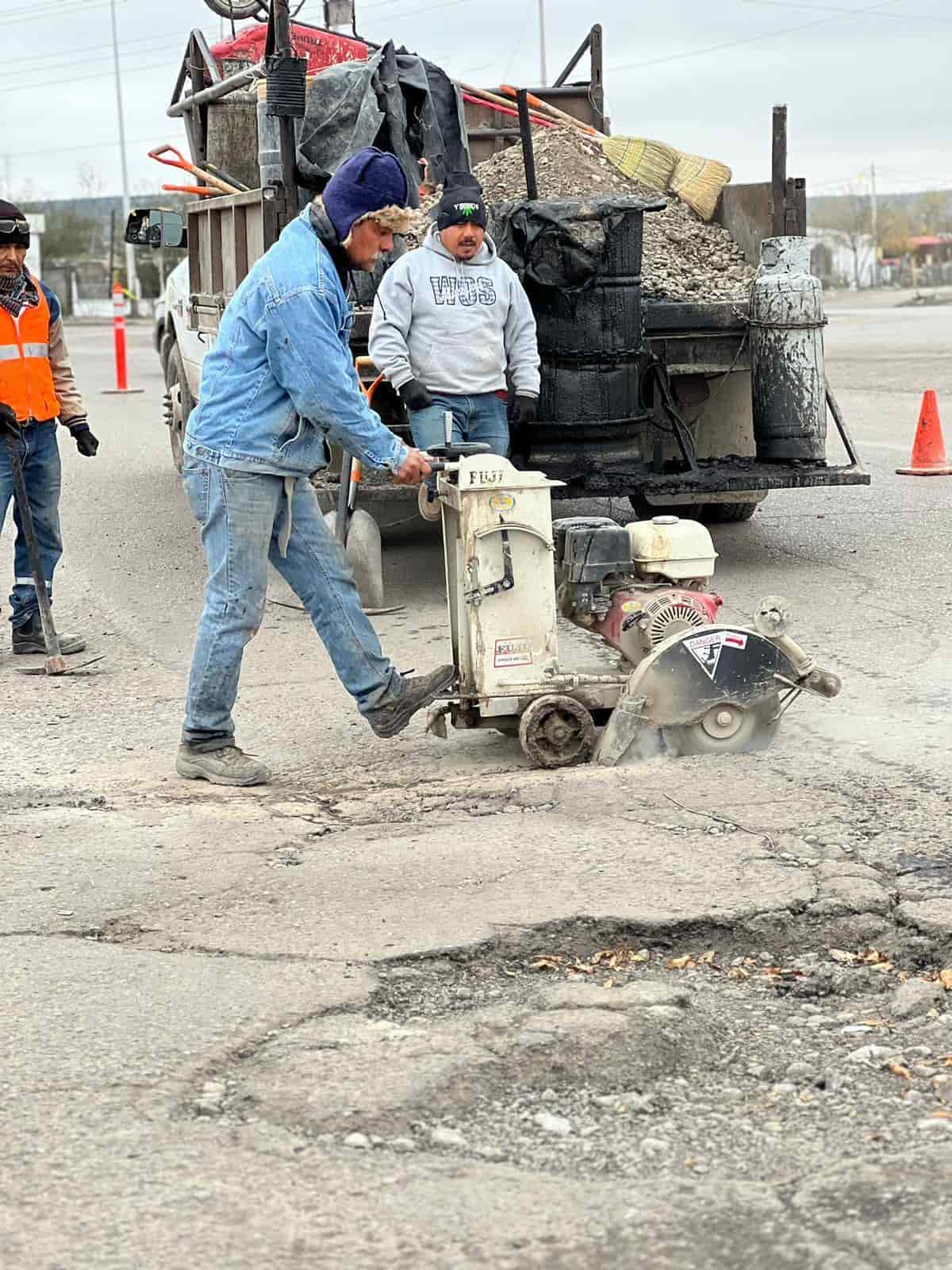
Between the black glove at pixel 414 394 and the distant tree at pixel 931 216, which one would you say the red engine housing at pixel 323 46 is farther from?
the distant tree at pixel 931 216

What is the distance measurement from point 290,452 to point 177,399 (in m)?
7.37

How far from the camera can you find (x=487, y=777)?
5457mm

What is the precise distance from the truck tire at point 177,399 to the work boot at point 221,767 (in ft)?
21.8

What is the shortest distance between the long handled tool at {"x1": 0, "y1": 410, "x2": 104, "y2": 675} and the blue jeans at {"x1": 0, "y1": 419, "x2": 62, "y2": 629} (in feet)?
0.11

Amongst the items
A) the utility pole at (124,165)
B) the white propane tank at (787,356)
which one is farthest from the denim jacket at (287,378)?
the utility pole at (124,165)

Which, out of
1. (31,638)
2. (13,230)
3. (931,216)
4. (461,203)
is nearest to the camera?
(461,203)

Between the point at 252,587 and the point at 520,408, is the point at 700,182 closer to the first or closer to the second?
the point at 520,408

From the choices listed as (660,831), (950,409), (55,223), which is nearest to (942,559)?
(660,831)

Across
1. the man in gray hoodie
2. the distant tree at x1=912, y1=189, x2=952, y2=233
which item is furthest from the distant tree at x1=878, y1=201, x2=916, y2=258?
the man in gray hoodie

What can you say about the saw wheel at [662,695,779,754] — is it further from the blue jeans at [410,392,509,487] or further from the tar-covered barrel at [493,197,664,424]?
the tar-covered barrel at [493,197,664,424]

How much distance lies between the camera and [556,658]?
555cm

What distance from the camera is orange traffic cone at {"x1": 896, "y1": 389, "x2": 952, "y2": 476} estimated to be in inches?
484

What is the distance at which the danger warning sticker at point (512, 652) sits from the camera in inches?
217

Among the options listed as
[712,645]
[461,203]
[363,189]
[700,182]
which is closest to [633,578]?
[712,645]
